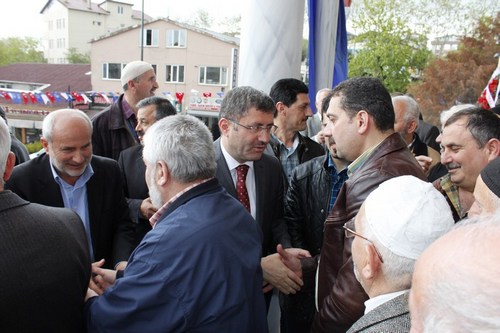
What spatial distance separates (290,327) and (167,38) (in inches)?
1434

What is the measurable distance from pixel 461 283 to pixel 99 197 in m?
2.33

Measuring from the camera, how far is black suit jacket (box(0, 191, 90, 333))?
131 cm

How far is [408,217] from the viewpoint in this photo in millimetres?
1285

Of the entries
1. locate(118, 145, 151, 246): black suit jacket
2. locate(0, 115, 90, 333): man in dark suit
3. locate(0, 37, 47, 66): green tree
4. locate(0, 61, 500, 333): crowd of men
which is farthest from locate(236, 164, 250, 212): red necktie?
locate(0, 37, 47, 66): green tree

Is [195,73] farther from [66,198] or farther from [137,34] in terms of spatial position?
[66,198]

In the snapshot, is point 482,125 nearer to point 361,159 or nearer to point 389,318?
point 361,159

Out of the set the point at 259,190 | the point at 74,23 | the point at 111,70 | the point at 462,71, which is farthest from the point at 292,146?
the point at 74,23

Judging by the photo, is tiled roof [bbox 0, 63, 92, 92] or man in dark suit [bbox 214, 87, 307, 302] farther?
tiled roof [bbox 0, 63, 92, 92]

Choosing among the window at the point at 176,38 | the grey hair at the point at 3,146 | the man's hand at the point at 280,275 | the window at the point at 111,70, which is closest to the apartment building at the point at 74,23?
the window at the point at 111,70

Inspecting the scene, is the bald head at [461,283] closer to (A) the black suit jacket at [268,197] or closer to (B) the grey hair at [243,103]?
(A) the black suit jacket at [268,197]

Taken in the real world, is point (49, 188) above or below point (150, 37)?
below

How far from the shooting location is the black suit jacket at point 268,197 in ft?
9.13

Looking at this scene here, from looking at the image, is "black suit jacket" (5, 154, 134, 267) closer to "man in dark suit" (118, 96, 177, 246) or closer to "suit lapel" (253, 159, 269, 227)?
"man in dark suit" (118, 96, 177, 246)

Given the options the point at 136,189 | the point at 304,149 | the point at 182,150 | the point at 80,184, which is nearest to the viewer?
the point at 182,150
